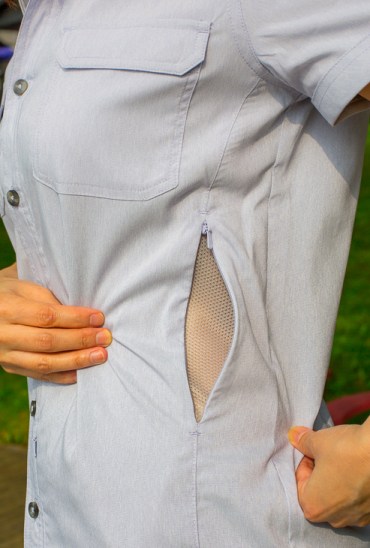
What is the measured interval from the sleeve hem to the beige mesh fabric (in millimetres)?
274

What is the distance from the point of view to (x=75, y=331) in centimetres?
160

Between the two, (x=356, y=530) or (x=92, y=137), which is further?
(x=356, y=530)

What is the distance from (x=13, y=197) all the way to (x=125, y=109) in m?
0.28

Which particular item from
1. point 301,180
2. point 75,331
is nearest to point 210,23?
point 301,180

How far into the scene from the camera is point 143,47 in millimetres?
1462

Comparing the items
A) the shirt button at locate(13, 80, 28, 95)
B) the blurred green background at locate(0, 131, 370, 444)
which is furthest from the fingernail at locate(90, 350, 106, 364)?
the blurred green background at locate(0, 131, 370, 444)

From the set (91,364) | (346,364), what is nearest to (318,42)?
(91,364)

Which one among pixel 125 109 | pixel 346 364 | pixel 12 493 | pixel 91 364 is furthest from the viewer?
pixel 346 364

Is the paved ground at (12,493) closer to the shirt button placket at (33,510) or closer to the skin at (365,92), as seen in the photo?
the shirt button placket at (33,510)

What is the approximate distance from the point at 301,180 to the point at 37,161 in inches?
16.8

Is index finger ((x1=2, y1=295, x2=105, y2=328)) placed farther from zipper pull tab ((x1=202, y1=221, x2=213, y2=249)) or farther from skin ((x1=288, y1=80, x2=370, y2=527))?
skin ((x1=288, y1=80, x2=370, y2=527))

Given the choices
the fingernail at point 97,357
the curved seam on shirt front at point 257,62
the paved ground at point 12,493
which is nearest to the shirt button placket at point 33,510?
the fingernail at point 97,357

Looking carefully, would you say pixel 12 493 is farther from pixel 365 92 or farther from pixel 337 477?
pixel 365 92

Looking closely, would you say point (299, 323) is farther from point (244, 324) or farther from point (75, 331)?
point (75, 331)
